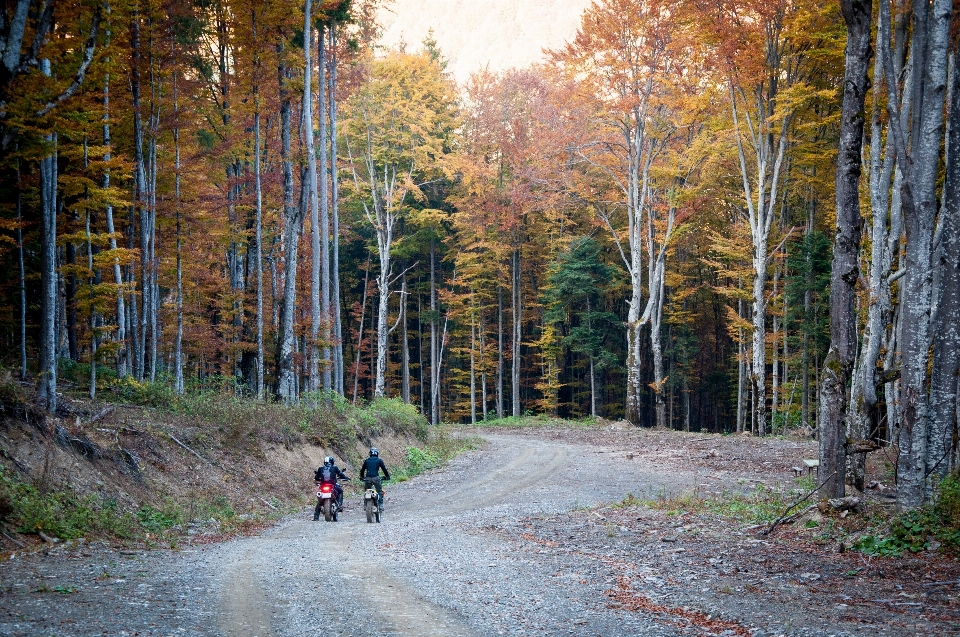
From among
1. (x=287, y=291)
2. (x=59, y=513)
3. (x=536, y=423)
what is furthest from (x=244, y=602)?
(x=536, y=423)

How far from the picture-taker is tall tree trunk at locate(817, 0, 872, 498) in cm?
1037

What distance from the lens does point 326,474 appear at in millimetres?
14031

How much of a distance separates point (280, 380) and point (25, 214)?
9324 millimetres

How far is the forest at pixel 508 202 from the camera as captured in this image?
1035 cm

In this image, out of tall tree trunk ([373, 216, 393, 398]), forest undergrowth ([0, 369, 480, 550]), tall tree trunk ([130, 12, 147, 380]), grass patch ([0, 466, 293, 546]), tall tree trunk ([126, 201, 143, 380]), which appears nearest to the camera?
grass patch ([0, 466, 293, 546])

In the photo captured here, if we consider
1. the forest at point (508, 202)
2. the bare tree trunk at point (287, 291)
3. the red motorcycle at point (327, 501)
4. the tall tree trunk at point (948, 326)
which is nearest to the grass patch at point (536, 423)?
the forest at point (508, 202)

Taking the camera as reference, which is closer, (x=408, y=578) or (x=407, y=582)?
(x=407, y=582)

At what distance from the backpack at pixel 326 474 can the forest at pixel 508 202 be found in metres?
5.22

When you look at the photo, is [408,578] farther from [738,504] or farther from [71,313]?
[71,313]

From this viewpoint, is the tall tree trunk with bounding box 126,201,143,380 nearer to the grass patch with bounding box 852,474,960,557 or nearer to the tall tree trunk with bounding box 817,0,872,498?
the tall tree trunk with bounding box 817,0,872,498

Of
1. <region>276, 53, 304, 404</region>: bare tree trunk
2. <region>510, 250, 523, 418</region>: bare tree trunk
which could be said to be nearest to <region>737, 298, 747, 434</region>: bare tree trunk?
<region>510, 250, 523, 418</region>: bare tree trunk

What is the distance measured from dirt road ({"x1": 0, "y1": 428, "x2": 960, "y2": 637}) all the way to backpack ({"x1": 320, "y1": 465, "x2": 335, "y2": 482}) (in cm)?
102

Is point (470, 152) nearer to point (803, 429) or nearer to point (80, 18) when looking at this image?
point (803, 429)

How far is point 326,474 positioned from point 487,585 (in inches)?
277
